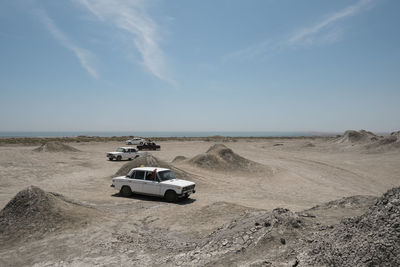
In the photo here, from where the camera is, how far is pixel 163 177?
1563 centimetres

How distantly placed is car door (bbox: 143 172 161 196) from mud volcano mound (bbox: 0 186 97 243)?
400 cm

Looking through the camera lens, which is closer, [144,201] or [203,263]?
[203,263]

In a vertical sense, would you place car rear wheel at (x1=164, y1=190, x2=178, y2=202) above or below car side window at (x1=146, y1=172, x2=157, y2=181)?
below

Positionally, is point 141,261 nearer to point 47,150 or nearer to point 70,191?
point 70,191

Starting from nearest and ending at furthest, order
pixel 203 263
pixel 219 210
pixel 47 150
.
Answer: pixel 203 263, pixel 219 210, pixel 47 150

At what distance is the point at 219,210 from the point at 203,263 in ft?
17.6

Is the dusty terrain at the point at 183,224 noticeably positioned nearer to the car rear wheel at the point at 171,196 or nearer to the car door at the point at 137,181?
the car rear wheel at the point at 171,196

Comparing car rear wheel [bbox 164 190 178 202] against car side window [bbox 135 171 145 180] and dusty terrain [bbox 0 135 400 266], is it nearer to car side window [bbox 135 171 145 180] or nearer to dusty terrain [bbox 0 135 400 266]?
dusty terrain [bbox 0 135 400 266]

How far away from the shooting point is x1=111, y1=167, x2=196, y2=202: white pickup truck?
1479cm

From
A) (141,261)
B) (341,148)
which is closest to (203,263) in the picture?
(141,261)

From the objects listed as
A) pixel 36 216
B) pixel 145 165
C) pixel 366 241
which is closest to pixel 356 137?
pixel 145 165

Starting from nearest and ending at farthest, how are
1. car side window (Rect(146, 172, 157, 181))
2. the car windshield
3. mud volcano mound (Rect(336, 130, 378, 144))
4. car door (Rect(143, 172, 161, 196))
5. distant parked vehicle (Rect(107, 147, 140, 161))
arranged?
car door (Rect(143, 172, 161, 196))
car side window (Rect(146, 172, 157, 181))
the car windshield
distant parked vehicle (Rect(107, 147, 140, 161))
mud volcano mound (Rect(336, 130, 378, 144))

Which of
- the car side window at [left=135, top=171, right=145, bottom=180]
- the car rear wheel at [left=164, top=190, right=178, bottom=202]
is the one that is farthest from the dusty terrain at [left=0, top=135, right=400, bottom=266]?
the car side window at [left=135, top=171, right=145, bottom=180]

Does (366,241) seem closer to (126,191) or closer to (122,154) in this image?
(126,191)
